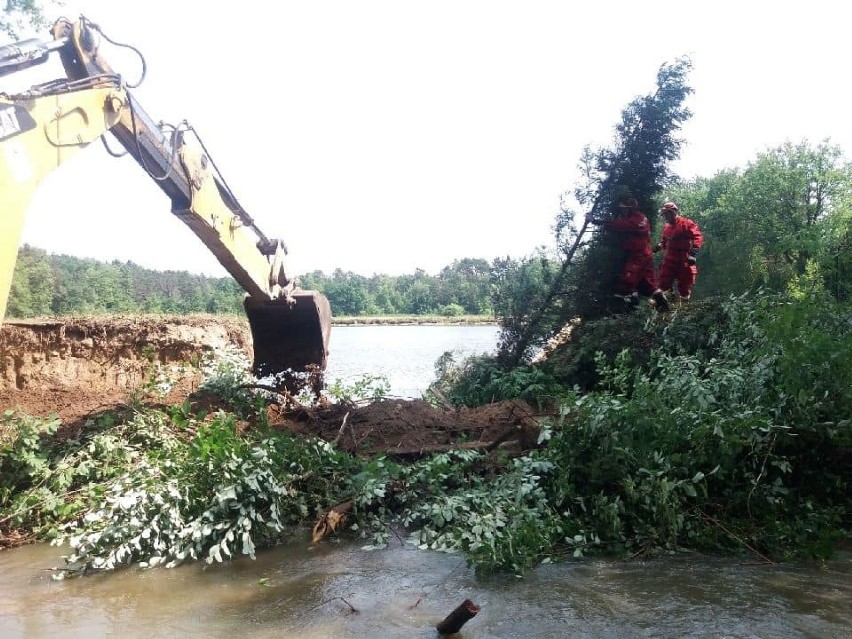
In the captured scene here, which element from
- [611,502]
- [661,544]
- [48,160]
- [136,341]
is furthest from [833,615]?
[136,341]

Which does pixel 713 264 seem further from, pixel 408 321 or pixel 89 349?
pixel 408 321

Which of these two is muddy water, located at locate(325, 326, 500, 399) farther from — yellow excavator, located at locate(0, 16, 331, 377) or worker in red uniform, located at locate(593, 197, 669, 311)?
worker in red uniform, located at locate(593, 197, 669, 311)

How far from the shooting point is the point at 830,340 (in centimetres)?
499

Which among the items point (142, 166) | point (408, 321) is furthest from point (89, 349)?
point (408, 321)

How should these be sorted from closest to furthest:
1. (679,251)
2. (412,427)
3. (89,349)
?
(412,427) → (679,251) → (89,349)

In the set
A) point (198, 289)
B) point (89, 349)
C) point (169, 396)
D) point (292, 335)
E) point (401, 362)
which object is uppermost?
point (198, 289)

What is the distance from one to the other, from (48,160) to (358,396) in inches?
187

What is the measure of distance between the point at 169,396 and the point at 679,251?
752 centimetres

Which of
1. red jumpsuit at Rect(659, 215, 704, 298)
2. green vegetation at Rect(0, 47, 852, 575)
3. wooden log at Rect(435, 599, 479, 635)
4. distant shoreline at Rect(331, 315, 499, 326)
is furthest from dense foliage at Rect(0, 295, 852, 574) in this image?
distant shoreline at Rect(331, 315, 499, 326)

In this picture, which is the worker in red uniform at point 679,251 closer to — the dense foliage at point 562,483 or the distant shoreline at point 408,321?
the dense foliage at point 562,483

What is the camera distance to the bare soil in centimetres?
675

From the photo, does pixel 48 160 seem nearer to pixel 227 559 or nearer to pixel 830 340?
pixel 227 559

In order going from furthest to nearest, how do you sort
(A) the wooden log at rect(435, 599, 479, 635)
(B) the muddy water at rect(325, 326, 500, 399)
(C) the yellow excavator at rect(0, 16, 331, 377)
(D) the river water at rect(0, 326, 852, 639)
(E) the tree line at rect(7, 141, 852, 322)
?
(B) the muddy water at rect(325, 326, 500, 399)
(E) the tree line at rect(7, 141, 852, 322)
(C) the yellow excavator at rect(0, 16, 331, 377)
(D) the river water at rect(0, 326, 852, 639)
(A) the wooden log at rect(435, 599, 479, 635)

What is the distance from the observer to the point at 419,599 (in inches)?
155
